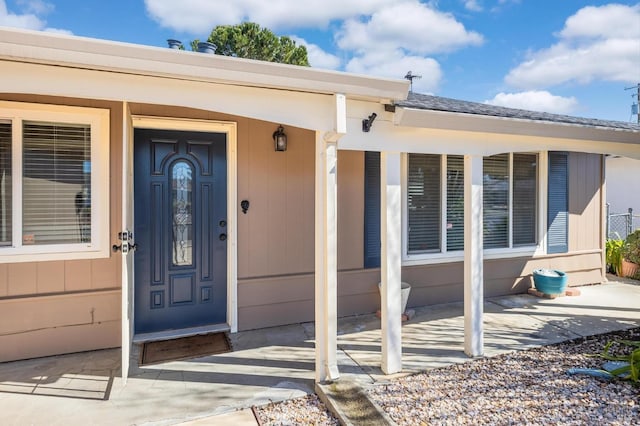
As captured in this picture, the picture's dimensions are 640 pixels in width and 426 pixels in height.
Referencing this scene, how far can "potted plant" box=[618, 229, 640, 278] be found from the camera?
671cm

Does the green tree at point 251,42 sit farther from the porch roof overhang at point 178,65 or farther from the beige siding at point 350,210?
the porch roof overhang at point 178,65

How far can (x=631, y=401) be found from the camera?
268 centimetres

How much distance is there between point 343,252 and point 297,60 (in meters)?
12.8

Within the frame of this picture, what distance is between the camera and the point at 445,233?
522cm

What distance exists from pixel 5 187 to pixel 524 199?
253 inches

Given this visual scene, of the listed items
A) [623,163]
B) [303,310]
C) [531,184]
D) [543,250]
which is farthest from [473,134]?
[623,163]

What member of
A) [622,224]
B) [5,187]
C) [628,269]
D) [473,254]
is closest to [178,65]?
[5,187]

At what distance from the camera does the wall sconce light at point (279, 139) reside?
416 centimetres

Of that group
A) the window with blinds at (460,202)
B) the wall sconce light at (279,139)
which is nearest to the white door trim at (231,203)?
the wall sconce light at (279,139)

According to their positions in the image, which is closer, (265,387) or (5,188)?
(265,387)

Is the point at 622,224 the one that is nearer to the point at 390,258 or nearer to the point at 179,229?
the point at 390,258

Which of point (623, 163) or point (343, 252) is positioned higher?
point (623, 163)

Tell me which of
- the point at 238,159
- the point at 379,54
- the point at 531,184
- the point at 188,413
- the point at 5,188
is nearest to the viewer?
the point at 188,413

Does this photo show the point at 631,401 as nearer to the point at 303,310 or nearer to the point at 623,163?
the point at 303,310
